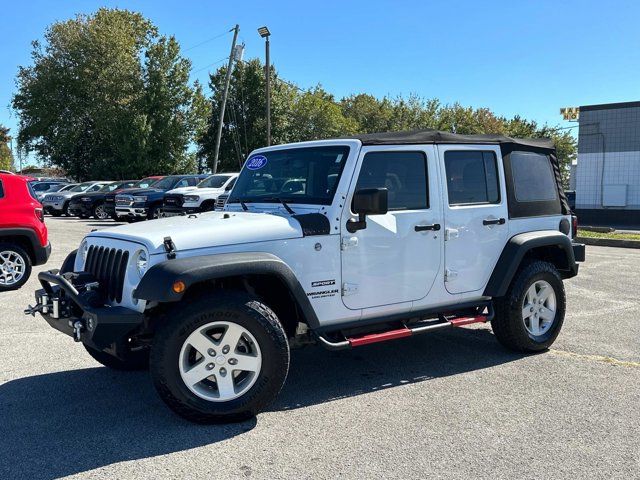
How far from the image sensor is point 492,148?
539 centimetres

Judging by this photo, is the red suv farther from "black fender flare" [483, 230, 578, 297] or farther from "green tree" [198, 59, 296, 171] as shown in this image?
"green tree" [198, 59, 296, 171]

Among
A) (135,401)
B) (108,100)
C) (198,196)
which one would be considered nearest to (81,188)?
(198,196)

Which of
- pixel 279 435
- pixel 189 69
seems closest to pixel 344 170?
pixel 279 435

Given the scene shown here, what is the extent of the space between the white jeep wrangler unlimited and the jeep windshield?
0.01 meters

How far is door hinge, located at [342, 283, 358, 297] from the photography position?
4.39 meters

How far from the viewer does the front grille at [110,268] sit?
13.2 ft

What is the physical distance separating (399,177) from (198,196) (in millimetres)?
13274

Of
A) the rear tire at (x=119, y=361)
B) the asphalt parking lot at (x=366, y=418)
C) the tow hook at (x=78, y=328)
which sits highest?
the tow hook at (x=78, y=328)

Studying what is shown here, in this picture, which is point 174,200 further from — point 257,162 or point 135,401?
point 135,401

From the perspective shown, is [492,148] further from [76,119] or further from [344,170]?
[76,119]

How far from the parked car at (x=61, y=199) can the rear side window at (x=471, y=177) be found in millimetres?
22392

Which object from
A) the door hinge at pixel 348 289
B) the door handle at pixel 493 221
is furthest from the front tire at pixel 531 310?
the door hinge at pixel 348 289

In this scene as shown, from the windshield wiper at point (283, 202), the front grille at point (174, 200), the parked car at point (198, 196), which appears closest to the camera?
the windshield wiper at point (283, 202)

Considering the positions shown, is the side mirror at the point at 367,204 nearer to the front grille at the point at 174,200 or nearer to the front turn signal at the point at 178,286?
the front turn signal at the point at 178,286
